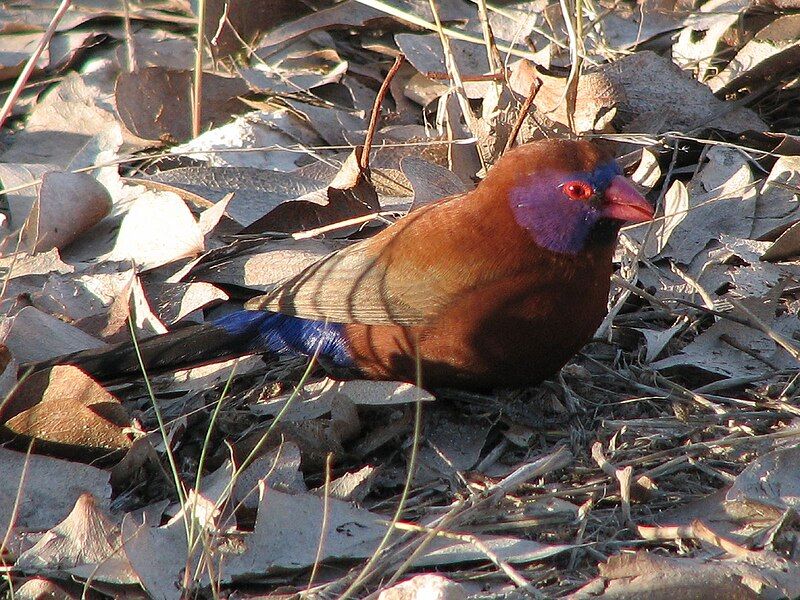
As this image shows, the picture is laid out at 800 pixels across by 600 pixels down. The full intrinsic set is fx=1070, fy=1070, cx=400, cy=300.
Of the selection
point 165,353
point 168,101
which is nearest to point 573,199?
point 165,353

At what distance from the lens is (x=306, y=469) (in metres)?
3.53

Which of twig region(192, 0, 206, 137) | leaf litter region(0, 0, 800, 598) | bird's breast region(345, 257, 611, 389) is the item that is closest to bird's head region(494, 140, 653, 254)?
bird's breast region(345, 257, 611, 389)

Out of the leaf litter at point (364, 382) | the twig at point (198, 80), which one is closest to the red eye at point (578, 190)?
the leaf litter at point (364, 382)

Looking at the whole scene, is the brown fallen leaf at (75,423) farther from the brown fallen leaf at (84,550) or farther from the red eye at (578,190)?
the red eye at (578,190)

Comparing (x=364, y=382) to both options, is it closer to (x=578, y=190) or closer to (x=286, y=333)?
(x=286, y=333)

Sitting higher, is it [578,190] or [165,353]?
[578,190]

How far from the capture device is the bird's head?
3758mm

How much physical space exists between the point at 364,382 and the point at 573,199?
0.99 meters

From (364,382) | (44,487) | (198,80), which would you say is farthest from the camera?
(198,80)

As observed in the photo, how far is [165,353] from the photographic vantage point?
401 cm

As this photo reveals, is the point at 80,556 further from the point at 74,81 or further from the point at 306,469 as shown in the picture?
the point at 74,81

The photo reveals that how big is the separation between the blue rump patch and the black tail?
1 cm

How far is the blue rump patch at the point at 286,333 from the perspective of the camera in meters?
4.12

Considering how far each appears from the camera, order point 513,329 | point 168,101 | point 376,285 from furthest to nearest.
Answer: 1. point 168,101
2. point 376,285
3. point 513,329
